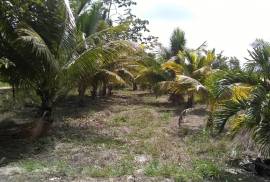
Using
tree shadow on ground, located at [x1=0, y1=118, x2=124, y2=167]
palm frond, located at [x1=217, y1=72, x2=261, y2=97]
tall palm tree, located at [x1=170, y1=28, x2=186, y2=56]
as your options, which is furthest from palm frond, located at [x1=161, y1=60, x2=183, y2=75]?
palm frond, located at [x1=217, y1=72, x2=261, y2=97]

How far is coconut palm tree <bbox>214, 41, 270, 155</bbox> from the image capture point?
8172 millimetres

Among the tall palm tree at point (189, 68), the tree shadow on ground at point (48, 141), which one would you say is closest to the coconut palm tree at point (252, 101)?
the tree shadow on ground at point (48, 141)

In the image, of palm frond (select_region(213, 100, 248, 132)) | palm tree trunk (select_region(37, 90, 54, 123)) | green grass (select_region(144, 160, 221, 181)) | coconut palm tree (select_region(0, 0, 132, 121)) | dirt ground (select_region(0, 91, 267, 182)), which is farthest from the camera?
palm tree trunk (select_region(37, 90, 54, 123))

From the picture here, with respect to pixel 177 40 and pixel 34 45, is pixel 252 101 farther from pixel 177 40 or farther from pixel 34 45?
pixel 177 40

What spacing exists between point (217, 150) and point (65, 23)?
495 cm

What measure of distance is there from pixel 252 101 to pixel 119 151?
3030 millimetres

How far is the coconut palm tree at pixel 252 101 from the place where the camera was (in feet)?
26.8

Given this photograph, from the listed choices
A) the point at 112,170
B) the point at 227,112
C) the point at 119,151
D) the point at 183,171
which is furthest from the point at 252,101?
the point at 119,151

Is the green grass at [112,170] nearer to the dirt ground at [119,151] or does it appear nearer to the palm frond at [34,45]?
the dirt ground at [119,151]

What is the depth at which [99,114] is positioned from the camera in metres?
15.4

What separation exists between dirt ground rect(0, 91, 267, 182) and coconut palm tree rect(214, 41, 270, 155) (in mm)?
783

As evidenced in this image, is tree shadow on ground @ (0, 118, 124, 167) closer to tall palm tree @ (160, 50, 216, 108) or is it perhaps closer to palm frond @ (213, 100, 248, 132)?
palm frond @ (213, 100, 248, 132)

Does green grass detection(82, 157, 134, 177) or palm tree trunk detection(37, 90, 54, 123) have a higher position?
palm tree trunk detection(37, 90, 54, 123)

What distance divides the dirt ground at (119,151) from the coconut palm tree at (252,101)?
783mm
